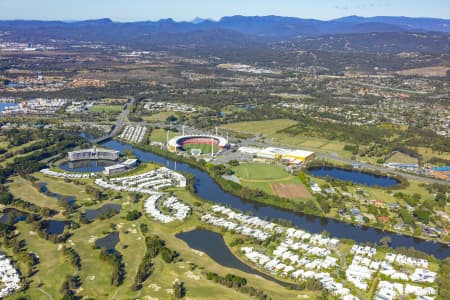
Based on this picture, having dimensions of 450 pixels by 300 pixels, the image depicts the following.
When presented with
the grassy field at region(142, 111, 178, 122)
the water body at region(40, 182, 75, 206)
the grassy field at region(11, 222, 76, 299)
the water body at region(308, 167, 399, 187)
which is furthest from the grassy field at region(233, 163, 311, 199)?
the grassy field at region(142, 111, 178, 122)

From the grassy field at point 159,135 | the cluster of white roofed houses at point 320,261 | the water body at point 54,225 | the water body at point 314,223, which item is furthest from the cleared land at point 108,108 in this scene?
the water body at point 54,225

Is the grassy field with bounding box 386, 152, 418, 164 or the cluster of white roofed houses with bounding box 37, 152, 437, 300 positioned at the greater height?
the grassy field with bounding box 386, 152, 418, 164

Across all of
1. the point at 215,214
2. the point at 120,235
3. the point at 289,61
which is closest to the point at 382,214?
the point at 215,214

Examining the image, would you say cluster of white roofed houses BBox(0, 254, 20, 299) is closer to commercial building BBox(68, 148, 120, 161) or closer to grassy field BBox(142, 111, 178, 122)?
commercial building BBox(68, 148, 120, 161)

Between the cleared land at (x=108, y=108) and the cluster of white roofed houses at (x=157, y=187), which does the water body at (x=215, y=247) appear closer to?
the cluster of white roofed houses at (x=157, y=187)

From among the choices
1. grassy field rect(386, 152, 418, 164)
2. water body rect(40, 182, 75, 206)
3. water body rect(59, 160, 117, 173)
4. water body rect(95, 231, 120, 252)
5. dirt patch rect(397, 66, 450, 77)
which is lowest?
water body rect(95, 231, 120, 252)

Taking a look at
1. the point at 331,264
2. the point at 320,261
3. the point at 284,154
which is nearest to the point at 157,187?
the point at 284,154

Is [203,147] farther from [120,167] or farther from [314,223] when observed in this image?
[314,223]

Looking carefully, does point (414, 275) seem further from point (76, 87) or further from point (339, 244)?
point (76, 87)
